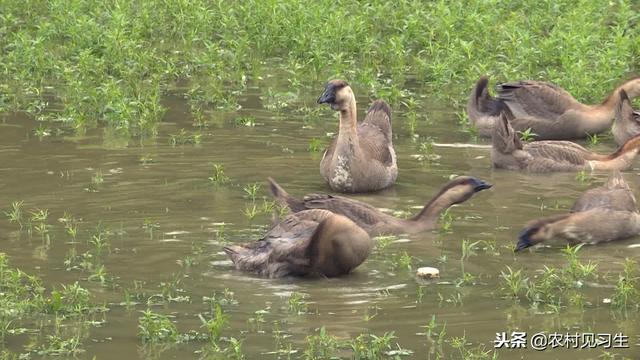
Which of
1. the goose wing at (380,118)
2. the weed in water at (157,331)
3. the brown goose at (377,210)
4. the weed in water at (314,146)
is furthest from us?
the weed in water at (314,146)

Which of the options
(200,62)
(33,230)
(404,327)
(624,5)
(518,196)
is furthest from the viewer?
(624,5)

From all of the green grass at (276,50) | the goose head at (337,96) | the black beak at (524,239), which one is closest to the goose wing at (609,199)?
the black beak at (524,239)

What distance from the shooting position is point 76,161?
50.3ft

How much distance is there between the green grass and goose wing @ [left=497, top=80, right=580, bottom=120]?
942mm

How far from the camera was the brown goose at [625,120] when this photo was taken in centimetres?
1673

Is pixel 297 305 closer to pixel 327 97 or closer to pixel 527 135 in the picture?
pixel 327 97

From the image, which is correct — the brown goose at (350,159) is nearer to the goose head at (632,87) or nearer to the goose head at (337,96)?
the goose head at (337,96)

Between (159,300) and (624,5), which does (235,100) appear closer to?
(624,5)

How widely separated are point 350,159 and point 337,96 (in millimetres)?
633

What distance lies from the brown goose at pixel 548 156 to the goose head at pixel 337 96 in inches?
66.5

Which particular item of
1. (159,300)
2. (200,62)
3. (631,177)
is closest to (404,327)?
(159,300)

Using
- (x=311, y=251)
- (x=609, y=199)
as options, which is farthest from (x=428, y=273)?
(x=609, y=199)

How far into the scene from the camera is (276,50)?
20.6m

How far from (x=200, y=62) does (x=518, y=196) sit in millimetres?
5982
